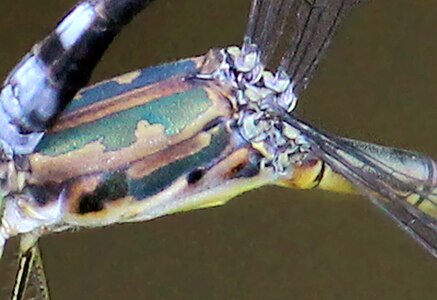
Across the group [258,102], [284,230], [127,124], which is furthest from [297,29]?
[284,230]

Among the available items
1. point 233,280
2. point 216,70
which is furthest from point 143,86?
point 233,280

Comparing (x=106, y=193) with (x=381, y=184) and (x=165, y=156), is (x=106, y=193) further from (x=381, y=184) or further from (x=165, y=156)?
(x=381, y=184)

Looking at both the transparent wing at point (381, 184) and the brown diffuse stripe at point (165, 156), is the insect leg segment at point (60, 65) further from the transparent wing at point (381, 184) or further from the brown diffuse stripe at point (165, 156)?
the transparent wing at point (381, 184)

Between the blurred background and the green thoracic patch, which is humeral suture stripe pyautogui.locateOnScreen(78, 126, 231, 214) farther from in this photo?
the blurred background

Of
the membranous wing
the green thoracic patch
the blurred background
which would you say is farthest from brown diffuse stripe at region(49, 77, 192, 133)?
the blurred background

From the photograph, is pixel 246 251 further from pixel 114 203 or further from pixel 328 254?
pixel 114 203

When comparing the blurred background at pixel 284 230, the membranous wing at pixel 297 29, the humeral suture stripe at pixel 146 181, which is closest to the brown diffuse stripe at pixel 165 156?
the humeral suture stripe at pixel 146 181
